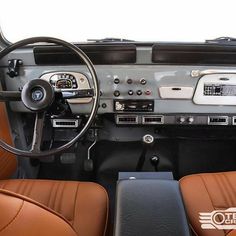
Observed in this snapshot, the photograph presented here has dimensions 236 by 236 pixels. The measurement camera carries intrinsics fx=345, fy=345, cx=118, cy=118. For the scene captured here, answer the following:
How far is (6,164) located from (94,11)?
36.5 inches

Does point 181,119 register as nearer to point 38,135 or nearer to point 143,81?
point 143,81

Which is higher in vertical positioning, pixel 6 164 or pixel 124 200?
pixel 124 200

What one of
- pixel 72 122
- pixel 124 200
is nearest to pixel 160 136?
pixel 72 122

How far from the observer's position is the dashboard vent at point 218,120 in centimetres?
198

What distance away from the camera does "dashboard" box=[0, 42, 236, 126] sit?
181 cm

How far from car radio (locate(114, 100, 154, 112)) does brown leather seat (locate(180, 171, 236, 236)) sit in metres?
0.52

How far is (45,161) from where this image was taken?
7.45 ft

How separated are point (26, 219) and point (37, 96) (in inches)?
31.3

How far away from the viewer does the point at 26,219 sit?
30.3 inches

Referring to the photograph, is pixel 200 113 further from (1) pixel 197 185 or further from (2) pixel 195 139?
(1) pixel 197 185

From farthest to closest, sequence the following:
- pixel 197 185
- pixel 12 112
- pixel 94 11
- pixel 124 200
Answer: pixel 12 112, pixel 94 11, pixel 197 185, pixel 124 200

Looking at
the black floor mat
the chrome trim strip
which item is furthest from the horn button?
the black floor mat

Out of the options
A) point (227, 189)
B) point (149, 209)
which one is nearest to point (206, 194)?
point (227, 189)

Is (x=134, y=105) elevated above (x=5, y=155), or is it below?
above
